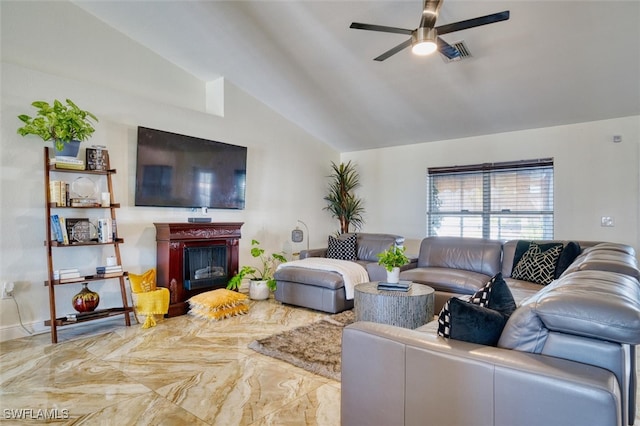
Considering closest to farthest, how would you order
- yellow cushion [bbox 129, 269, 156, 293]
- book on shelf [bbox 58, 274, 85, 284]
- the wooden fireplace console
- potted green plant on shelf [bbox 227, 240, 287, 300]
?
book on shelf [bbox 58, 274, 85, 284]
yellow cushion [bbox 129, 269, 156, 293]
the wooden fireplace console
potted green plant on shelf [bbox 227, 240, 287, 300]

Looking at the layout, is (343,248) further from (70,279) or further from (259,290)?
(70,279)

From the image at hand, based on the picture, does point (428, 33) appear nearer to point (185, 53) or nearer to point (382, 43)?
point (382, 43)

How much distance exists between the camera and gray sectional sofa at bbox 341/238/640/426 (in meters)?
1.10

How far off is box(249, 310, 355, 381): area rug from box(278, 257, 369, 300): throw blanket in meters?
0.51

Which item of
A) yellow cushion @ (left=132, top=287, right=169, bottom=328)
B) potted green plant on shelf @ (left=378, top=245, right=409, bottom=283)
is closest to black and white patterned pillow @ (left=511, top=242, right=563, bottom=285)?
potted green plant on shelf @ (left=378, top=245, right=409, bottom=283)

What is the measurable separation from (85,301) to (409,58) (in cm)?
415

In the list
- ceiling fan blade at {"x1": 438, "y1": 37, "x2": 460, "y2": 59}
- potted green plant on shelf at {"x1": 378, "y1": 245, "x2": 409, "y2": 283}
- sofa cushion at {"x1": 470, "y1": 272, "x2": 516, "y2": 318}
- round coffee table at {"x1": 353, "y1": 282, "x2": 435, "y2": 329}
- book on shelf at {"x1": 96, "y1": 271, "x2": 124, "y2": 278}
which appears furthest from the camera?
book on shelf at {"x1": 96, "y1": 271, "x2": 124, "y2": 278}

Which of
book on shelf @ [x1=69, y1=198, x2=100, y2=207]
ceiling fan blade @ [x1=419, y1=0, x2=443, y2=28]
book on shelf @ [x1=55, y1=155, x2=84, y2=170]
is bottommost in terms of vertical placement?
book on shelf @ [x1=69, y1=198, x2=100, y2=207]

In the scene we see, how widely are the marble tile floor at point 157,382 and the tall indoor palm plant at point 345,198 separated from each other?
11.0ft

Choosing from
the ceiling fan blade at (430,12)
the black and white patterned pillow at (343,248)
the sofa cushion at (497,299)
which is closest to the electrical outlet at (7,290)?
the black and white patterned pillow at (343,248)

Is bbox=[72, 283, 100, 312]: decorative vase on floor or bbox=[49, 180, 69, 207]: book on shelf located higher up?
bbox=[49, 180, 69, 207]: book on shelf

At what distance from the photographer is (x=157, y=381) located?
2469 millimetres

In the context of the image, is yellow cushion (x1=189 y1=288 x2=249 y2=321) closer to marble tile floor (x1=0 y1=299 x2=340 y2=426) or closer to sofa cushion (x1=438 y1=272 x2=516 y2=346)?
marble tile floor (x1=0 y1=299 x2=340 y2=426)

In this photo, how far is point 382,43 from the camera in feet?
12.2
